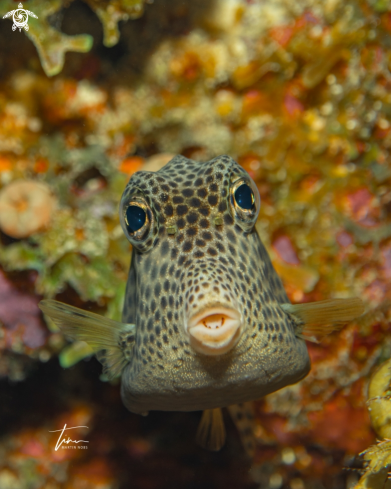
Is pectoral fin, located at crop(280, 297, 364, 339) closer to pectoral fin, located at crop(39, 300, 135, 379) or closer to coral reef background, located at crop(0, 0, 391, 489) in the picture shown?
pectoral fin, located at crop(39, 300, 135, 379)

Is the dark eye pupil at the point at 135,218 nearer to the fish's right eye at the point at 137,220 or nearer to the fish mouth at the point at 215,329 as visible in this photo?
the fish's right eye at the point at 137,220

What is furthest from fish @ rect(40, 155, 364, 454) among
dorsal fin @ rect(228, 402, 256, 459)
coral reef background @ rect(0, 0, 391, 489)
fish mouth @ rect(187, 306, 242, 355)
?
dorsal fin @ rect(228, 402, 256, 459)

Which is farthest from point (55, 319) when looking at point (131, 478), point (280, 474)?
point (280, 474)

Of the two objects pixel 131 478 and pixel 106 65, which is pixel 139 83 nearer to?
pixel 106 65

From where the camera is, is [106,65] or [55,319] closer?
[55,319]

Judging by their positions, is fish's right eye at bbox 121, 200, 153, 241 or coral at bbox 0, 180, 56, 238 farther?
coral at bbox 0, 180, 56, 238

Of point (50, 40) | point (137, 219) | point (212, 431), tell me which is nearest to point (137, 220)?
point (137, 219)

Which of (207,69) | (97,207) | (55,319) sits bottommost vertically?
(55,319)
